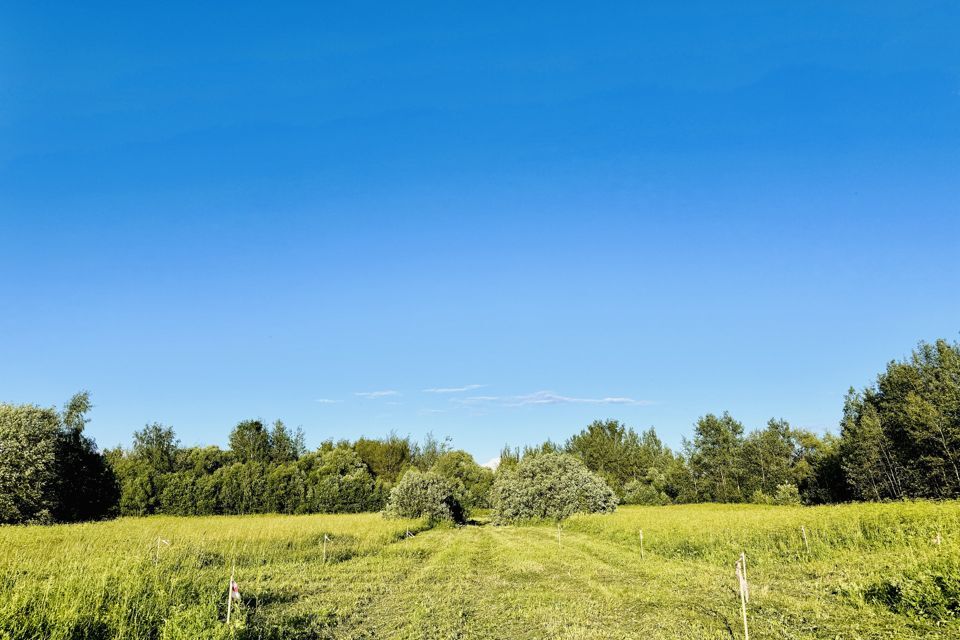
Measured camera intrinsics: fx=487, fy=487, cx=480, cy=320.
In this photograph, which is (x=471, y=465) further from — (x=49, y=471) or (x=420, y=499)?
(x=49, y=471)

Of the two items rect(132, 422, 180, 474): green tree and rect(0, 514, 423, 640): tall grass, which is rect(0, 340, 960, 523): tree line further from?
rect(0, 514, 423, 640): tall grass

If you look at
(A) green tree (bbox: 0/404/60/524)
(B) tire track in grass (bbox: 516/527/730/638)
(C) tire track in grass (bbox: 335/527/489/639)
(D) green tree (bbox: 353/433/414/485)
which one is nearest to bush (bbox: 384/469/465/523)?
(C) tire track in grass (bbox: 335/527/489/639)

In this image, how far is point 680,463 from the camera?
78.1 m

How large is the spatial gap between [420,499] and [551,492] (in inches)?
488

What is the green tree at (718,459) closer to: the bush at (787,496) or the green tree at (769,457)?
the green tree at (769,457)

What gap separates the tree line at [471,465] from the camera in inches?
1630

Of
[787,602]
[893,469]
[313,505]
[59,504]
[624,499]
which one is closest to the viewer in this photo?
[787,602]

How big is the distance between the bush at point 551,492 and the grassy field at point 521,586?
799 inches

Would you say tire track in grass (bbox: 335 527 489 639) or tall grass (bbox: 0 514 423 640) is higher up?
tall grass (bbox: 0 514 423 640)

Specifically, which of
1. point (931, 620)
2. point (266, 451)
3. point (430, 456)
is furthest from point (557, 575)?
point (430, 456)

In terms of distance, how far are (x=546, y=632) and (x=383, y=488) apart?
56517 mm

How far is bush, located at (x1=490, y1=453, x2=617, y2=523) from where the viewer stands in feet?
144

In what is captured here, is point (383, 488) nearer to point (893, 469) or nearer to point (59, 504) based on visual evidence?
point (59, 504)

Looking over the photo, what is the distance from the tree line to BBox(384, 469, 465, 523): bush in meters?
3.67
